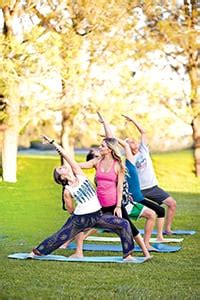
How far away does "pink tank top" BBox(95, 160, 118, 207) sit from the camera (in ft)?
28.1

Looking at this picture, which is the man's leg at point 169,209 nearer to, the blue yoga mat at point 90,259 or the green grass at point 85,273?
the green grass at point 85,273

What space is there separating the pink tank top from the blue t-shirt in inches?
21.7

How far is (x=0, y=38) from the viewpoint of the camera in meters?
19.3

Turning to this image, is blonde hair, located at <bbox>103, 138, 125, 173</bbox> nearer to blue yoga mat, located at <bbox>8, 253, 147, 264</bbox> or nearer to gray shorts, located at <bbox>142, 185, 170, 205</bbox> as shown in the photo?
blue yoga mat, located at <bbox>8, 253, 147, 264</bbox>

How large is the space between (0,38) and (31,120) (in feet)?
13.8

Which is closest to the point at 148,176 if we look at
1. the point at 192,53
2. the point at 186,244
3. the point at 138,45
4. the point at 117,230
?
the point at 186,244

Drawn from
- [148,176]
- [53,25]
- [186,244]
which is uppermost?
[53,25]

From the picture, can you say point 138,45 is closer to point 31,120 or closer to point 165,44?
point 165,44

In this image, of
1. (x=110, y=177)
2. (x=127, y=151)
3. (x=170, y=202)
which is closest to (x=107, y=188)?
(x=110, y=177)

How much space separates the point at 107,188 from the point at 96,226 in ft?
1.51

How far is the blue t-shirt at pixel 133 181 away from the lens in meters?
9.16

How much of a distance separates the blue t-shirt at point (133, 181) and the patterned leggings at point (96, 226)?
2.90 feet

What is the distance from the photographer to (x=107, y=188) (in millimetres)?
8578

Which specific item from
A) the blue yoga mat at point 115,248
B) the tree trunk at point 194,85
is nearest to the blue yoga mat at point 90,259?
the blue yoga mat at point 115,248
